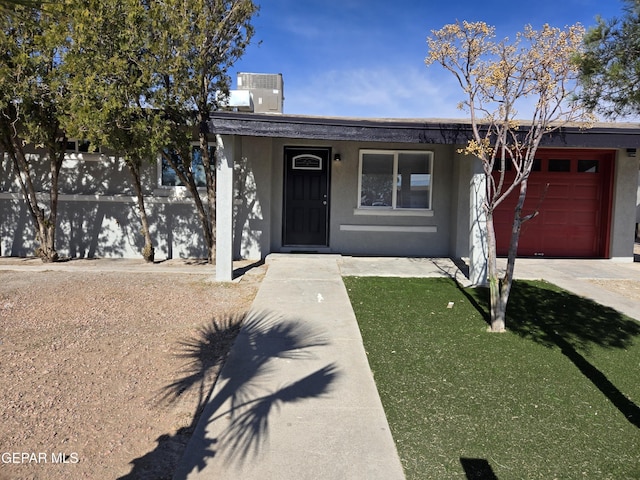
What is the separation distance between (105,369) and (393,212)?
738cm

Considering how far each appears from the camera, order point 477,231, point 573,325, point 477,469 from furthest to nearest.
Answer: point 477,231 < point 573,325 < point 477,469

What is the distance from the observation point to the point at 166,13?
24.4 ft

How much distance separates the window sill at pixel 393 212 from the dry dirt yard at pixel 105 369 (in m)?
3.68

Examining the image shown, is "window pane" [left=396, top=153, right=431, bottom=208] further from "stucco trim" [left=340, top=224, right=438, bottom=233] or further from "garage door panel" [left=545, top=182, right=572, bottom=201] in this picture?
"garage door panel" [left=545, top=182, right=572, bottom=201]

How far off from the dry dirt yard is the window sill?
368 cm

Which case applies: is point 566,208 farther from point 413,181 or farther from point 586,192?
point 413,181

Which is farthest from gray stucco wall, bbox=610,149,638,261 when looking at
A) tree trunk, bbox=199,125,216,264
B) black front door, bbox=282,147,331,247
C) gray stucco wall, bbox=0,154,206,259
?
gray stucco wall, bbox=0,154,206,259

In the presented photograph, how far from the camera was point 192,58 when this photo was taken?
7.77 m

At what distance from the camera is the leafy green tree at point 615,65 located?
4.05 meters

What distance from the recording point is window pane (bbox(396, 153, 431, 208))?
414 inches

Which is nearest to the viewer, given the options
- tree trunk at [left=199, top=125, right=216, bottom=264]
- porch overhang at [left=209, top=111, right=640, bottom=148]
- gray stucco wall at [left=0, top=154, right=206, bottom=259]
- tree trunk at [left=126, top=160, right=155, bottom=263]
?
porch overhang at [left=209, top=111, right=640, bottom=148]

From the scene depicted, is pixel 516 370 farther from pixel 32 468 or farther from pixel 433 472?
pixel 32 468

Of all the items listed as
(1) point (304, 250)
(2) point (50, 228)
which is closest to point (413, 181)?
(1) point (304, 250)

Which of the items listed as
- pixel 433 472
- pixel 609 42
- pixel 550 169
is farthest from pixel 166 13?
pixel 550 169
